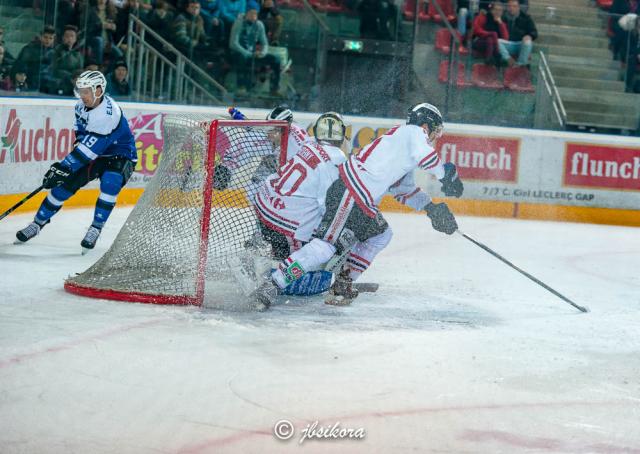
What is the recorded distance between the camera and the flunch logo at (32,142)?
26.1ft

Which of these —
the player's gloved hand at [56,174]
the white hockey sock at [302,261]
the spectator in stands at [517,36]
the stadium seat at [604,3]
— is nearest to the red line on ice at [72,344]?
the white hockey sock at [302,261]

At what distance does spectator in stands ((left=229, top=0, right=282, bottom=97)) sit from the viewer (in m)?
10.3

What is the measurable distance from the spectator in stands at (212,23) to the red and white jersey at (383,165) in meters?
5.37

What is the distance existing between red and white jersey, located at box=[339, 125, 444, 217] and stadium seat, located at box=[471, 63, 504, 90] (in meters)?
5.46

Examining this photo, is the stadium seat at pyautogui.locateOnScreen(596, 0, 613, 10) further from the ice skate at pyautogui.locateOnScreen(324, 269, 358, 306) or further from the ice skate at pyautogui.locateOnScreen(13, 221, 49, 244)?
the ice skate at pyautogui.locateOnScreen(324, 269, 358, 306)

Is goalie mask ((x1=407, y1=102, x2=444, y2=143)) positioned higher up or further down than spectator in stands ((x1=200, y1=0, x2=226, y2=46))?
further down

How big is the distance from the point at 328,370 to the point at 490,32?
24.8 ft

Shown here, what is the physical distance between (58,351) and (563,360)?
6.65 feet

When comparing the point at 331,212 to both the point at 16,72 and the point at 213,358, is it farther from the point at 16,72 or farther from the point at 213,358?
the point at 16,72

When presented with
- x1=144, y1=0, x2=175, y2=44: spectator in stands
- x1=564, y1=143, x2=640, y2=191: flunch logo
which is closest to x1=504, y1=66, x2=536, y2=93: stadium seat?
x1=564, y1=143, x2=640, y2=191: flunch logo

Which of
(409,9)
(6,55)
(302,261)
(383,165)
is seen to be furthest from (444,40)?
(302,261)

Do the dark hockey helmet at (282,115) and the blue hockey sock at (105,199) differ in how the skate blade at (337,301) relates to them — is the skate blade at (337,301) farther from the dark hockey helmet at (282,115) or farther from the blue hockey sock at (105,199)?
the blue hockey sock at (105,199)

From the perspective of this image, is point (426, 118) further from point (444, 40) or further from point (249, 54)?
point (444, 40)

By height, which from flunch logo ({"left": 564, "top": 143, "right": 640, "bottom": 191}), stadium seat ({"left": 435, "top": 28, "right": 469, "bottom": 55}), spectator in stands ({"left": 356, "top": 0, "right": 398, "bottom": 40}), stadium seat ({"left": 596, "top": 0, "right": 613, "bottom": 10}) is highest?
stadium seat ({"left": 596, "top": 0, "right": 613, "bottom": 10})
